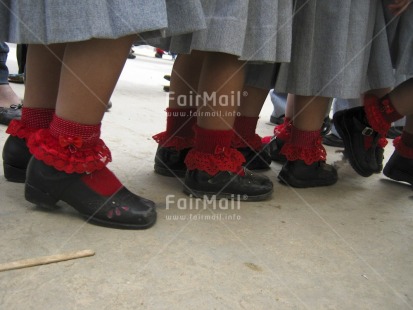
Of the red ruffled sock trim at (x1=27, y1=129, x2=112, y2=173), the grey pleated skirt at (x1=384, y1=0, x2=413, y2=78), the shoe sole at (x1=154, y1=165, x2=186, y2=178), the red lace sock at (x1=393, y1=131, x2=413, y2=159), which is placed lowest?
the shoe sole at (x1=154, y1=165, x2=186, y2=178)

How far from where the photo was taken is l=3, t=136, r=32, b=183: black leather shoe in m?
0.76

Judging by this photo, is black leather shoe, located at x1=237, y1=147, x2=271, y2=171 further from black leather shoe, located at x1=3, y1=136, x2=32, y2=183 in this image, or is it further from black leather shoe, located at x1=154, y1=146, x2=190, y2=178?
black leather shoe, located at x1=3, y1=136, x2=32, y2=183

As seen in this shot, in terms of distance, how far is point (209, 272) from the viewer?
54 cm

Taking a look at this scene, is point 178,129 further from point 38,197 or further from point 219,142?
point 38,197

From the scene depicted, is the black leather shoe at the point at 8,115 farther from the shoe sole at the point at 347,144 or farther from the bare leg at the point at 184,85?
the shoe sole at the point at 347,144

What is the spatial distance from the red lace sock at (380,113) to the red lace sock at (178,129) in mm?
421

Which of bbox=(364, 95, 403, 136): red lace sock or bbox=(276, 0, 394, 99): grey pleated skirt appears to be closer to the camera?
bbox=(276, 0, 394, 99): grey pleated skirt

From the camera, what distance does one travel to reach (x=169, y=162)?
96 centimetres

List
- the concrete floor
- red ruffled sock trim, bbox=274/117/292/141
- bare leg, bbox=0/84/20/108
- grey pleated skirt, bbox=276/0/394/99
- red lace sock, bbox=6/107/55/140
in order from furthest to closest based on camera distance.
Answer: bare leg, bbox=0/84/20/108 → red ruffled sock trim, bbox=274/117/292/141 → grey pleated skirt, bbox=276/0/394/99 → red lace sock, bbox=6/107/55/140 → the concrete floor

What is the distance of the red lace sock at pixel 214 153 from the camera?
81cm

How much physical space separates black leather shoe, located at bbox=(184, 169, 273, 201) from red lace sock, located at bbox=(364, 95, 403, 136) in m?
0.35

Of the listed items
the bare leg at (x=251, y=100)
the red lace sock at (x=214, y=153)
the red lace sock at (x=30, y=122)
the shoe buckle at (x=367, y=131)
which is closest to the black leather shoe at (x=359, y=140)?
the shoe buckle at (x=367, y=131)

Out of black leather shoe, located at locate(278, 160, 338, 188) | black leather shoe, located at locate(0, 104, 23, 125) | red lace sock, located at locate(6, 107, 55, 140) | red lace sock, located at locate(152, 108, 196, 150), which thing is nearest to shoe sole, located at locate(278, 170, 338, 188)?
black leather shoe, located at locate(278, 160, 338, 188)

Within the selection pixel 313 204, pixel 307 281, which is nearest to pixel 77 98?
pixel 307 281
